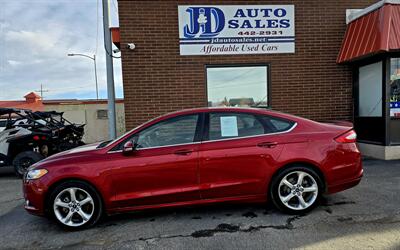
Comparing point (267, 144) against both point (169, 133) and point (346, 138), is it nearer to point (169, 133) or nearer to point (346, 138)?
point (346, 138)

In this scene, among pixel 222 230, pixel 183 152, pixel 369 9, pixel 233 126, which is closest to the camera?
pixel 222 230

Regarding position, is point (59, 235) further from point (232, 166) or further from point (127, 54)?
point (127, 54)

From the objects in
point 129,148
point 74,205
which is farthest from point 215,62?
point 74,205

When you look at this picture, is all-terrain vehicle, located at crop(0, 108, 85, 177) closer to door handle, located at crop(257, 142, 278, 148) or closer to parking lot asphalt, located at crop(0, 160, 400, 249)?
parking lot asphalt, located at crop(0, 160, 400, 249)

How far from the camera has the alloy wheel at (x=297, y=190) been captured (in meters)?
4.18

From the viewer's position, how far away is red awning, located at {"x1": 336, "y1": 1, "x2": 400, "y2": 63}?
6.83 m

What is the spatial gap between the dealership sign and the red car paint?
4598 millimetres

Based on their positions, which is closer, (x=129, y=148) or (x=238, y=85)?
(x=129, y=148)

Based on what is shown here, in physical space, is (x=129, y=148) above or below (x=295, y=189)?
above

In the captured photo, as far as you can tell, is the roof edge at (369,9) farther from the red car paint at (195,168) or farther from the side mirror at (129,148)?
the side mirror at (129,148)

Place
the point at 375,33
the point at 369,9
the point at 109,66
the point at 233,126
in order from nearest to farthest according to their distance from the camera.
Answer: the point at 233,126 < the point at 375,33 < the point at 369,9 < the point at 109,66

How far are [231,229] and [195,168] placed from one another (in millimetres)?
876

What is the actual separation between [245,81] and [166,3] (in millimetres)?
3008

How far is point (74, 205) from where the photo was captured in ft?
13.0
